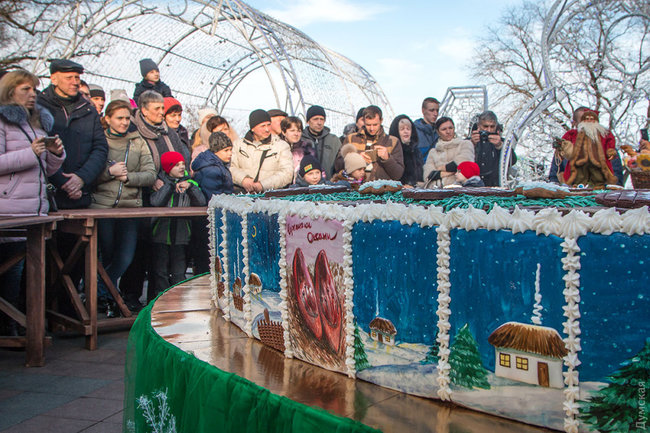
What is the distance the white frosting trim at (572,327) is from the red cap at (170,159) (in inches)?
182

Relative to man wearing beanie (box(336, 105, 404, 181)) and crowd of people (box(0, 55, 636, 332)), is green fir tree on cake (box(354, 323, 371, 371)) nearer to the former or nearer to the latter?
crowd of people (box(0, 55, 636, 332))

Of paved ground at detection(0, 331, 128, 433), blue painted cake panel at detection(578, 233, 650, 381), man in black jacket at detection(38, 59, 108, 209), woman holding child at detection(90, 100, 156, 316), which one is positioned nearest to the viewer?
blue painted cake panel at detection(578, 233, 650, 381)

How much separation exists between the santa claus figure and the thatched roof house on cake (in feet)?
17.5

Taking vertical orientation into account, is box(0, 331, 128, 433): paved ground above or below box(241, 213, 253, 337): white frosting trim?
below

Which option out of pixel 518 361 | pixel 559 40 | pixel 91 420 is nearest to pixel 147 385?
pixel 91 420

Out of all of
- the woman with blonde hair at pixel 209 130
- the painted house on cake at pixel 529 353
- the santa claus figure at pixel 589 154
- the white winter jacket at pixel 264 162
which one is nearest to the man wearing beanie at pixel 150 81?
the woman with blonde hair at pixel 209 130

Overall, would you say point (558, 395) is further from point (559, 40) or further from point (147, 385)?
point (559, 40)

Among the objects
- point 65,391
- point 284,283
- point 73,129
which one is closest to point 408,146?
point 73,129

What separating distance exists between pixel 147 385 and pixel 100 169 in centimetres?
317

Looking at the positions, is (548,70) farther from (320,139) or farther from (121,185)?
(121,185)

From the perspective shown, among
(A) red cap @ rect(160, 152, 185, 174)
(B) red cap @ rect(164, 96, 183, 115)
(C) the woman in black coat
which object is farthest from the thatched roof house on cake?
(B) red cap @ rect(164, 96, 183, 115)

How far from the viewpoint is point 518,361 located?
1.68 meters

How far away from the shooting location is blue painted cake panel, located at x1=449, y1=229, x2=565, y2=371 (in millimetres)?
1618

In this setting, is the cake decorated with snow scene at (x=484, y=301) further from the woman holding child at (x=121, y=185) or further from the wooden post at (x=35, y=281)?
the woman holding child at (x=121, y=185)
